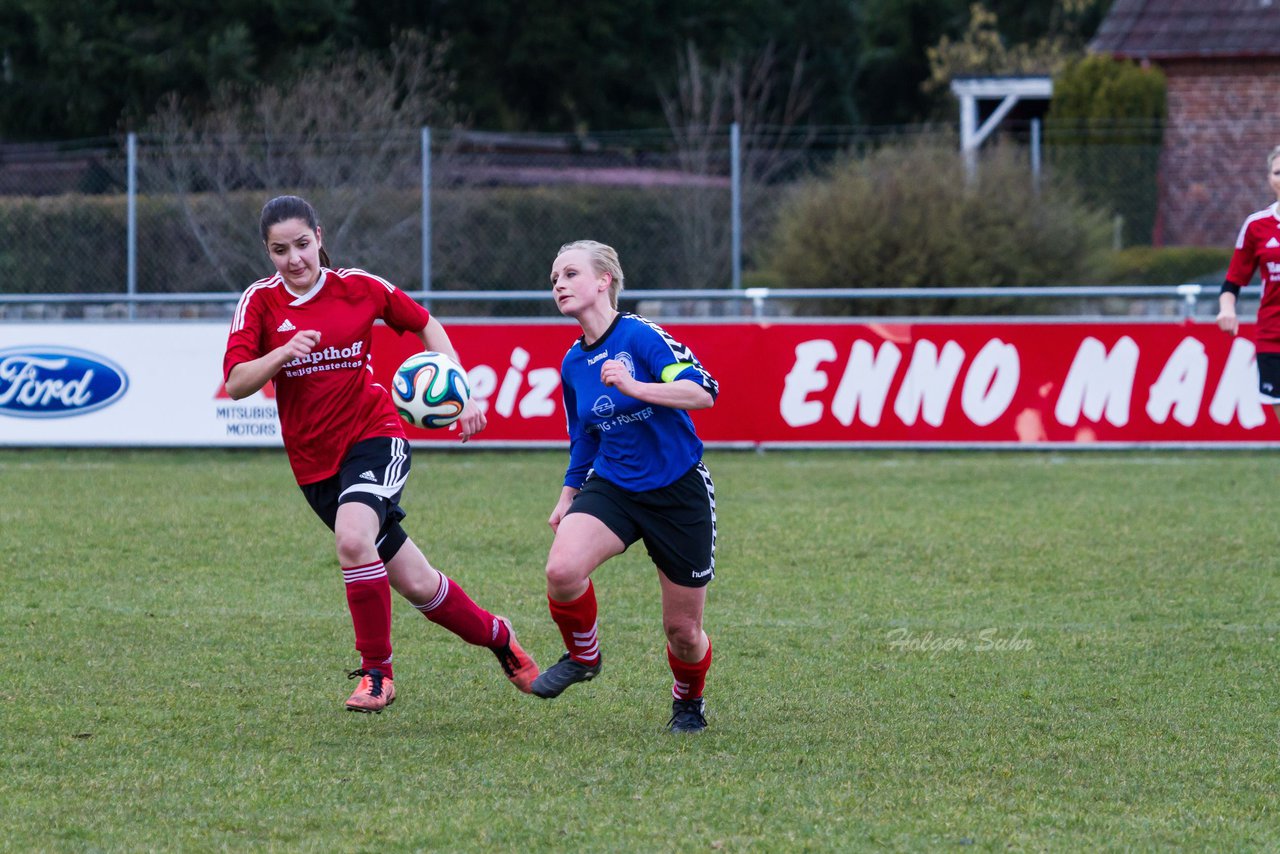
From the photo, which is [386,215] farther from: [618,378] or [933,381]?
[618,378]

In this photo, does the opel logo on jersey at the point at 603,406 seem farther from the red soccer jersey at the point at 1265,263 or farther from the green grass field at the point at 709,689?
the red soccer jersey at the point at 1265,263

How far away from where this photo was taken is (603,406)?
17.7ft

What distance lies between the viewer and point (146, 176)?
17.5 m

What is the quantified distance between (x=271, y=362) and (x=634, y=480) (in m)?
1.22

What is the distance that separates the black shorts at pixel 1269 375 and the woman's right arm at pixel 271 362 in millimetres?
5713

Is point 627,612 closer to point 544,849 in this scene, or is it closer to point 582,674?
point 582,674

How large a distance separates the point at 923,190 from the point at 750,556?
8.65m

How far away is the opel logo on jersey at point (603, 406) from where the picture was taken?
5371mm

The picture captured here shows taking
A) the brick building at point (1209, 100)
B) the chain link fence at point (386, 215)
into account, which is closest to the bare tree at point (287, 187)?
the chain link fence at point (386, 215)

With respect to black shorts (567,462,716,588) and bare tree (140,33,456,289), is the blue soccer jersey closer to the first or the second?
black shorts (567,462,716,588)

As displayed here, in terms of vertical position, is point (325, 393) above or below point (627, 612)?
above

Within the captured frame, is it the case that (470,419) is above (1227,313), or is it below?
below

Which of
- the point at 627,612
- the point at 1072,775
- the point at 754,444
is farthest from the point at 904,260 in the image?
the point at 1072,775

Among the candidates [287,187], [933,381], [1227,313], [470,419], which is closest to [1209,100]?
[933,381]
